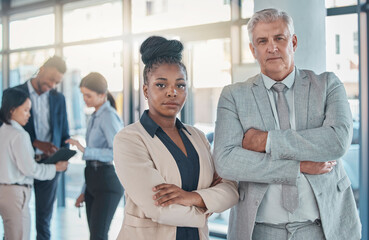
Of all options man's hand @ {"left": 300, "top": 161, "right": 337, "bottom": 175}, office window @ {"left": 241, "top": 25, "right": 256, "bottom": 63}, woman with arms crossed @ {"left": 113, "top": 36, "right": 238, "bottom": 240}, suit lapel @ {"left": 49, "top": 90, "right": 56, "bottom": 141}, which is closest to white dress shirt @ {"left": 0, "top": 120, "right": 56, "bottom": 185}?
suit lapel @ {"left": 49, "top": 90, "right": 56, "bottom": 141}

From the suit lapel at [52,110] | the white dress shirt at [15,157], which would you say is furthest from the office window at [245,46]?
the white dress shirt at [15,157]

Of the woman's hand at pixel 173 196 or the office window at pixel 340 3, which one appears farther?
the office window at pixel 340 3

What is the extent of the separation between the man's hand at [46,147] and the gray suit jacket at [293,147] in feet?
7.74

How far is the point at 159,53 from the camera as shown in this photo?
1587 millimetres

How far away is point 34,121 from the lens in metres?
3.71

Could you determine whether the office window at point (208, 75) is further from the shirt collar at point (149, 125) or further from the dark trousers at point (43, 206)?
the shirt collar at point (149, 125)

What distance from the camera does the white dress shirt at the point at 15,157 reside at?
2.84m

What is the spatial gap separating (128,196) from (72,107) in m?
5.28

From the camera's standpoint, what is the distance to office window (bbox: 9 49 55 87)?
6.64 m

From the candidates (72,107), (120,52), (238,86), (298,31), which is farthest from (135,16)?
(238,86)

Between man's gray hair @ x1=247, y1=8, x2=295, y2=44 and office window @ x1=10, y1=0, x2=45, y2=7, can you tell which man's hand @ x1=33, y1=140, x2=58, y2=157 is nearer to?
man's gray hair @ x1=247, y1=8, x2=295, y2=44

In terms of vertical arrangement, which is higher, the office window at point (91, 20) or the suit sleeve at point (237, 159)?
the office window at point (91, 20)

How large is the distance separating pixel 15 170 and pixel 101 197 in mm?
678

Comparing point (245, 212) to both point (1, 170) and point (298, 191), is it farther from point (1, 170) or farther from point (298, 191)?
point (1, 170)
